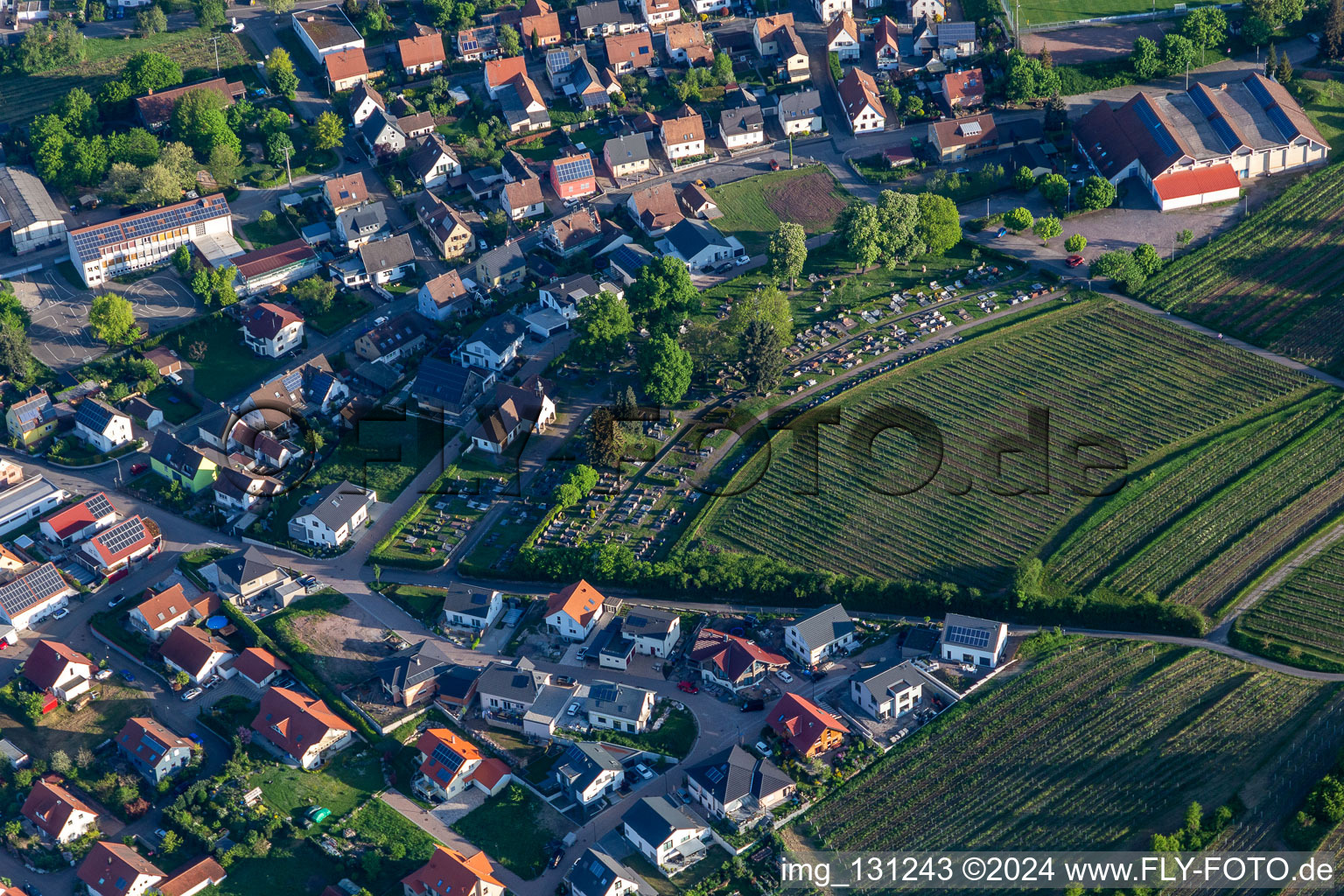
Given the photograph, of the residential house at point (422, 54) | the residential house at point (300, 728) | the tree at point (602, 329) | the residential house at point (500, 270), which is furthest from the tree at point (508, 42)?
the residential house at point (300, 728)

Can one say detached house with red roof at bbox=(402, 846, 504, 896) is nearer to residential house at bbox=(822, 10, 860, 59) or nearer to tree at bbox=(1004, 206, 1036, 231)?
tree at bbox=(1004, 206, 1036, 231)

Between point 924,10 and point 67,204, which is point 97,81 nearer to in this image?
point 67,204

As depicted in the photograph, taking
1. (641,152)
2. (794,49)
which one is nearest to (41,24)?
(641,152)

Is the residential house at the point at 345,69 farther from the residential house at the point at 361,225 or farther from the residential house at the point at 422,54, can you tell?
the residential house at the point at 361,225

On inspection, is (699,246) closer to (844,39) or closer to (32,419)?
(844,39)

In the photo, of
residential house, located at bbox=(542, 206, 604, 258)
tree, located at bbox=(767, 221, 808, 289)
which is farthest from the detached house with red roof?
residential house, located at bbox=(542, 206, 604, 258)

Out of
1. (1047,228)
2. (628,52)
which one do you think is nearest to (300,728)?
(1047,228)
